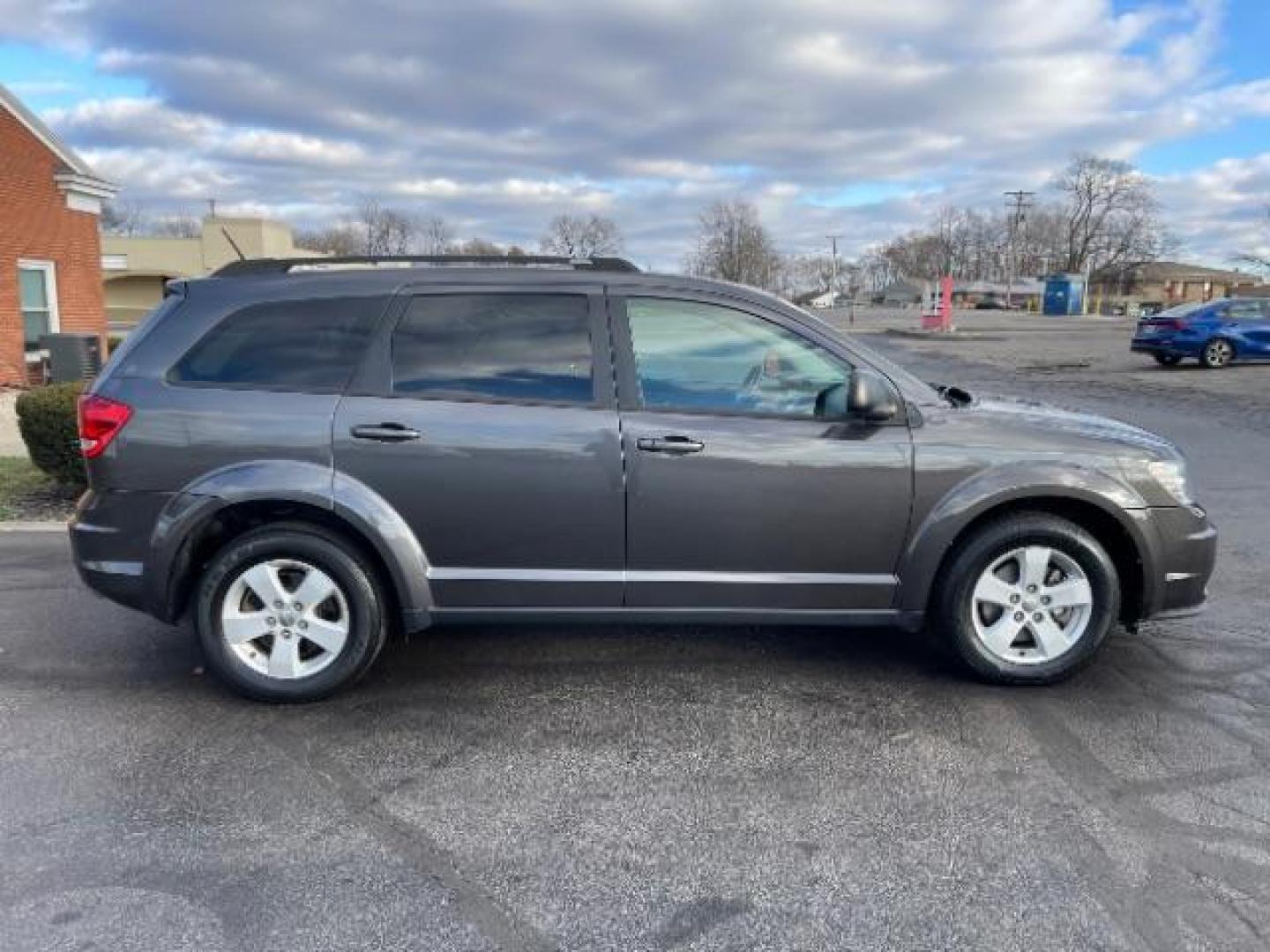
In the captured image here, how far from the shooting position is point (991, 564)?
3963mm

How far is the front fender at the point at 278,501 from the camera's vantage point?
3.73 meters

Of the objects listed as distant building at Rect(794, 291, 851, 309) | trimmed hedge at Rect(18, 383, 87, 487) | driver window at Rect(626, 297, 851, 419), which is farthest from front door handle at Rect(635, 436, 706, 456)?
distant building at Rect(794, 291, 851, 309)

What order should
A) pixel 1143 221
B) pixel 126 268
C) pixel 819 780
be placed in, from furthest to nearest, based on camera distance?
pixel 1143 221 → pixel 126 268 → pixel 819 780

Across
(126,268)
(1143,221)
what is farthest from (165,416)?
(1143,221)

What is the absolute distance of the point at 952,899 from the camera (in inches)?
105

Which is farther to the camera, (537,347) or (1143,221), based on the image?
(1143,221)

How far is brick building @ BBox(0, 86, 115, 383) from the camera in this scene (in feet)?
51.4

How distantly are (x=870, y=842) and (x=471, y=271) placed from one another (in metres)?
2.74

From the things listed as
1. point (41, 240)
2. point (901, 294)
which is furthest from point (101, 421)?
point (901, 294)

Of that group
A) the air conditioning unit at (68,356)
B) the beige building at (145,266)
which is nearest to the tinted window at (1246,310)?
the air conditioning unit at (68,356)

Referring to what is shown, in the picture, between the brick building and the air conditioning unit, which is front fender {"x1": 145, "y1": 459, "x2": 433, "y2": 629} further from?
the brick building

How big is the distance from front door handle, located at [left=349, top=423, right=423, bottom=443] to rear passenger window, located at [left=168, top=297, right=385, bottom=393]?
213 mm

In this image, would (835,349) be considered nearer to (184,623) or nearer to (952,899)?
(952,899)

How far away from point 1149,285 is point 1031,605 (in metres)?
128
